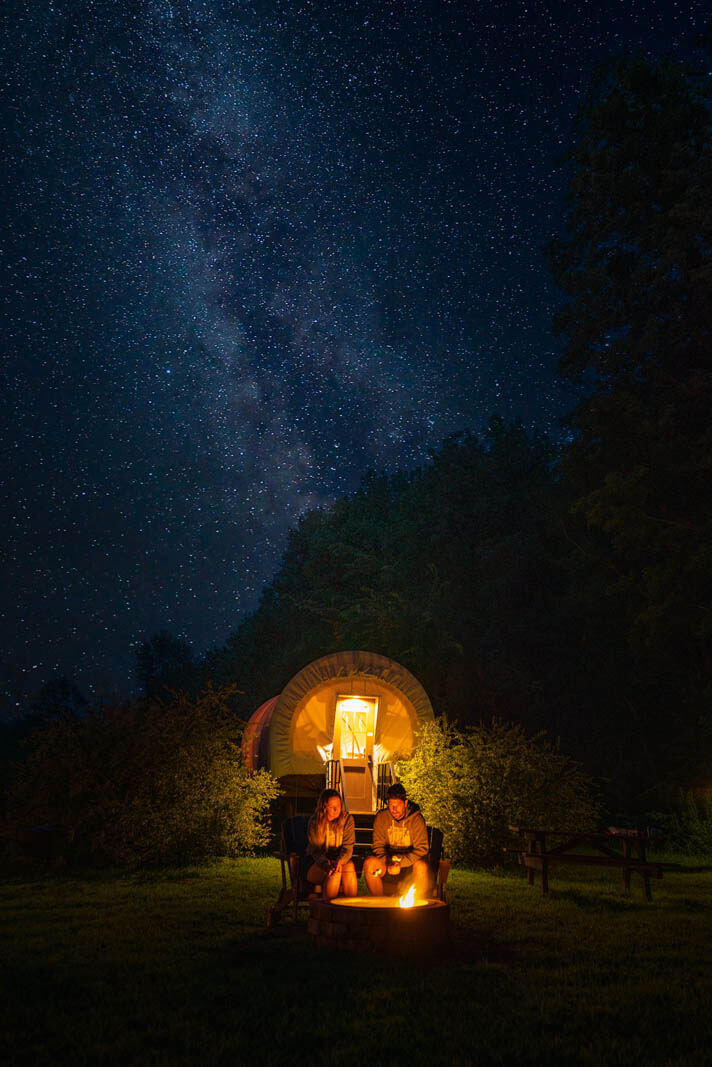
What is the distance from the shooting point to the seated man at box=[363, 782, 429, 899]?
23.9ft

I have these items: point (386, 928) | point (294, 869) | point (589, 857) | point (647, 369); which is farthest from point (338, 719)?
point (647, 369)

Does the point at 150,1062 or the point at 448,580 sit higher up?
the point at 448,580

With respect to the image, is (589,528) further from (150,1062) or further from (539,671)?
(150,1062)

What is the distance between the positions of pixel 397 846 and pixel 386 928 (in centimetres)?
131

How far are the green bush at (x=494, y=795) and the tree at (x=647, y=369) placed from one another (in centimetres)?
679

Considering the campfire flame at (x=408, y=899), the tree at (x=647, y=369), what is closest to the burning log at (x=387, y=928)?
the campfire flame at (x=408, y=899)

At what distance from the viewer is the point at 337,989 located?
506cm

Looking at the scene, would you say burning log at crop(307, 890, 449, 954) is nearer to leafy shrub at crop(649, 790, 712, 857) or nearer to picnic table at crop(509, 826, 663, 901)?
picnic table at crop(509, 826, 663, 901)

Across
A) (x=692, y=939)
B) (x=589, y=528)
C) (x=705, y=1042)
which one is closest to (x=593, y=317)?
(x=589, y=528)

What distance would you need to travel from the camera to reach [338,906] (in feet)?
20.5

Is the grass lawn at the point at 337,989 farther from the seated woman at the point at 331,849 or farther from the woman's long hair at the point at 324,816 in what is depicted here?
the woman's long hair at the point at 324,816

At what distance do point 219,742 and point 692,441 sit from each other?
44.8 feet

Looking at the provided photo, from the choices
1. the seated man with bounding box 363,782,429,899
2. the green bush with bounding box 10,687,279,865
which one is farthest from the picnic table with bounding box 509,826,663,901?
the green bush with bounding box 10,687,279,865

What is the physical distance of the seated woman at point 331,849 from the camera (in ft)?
23.9
